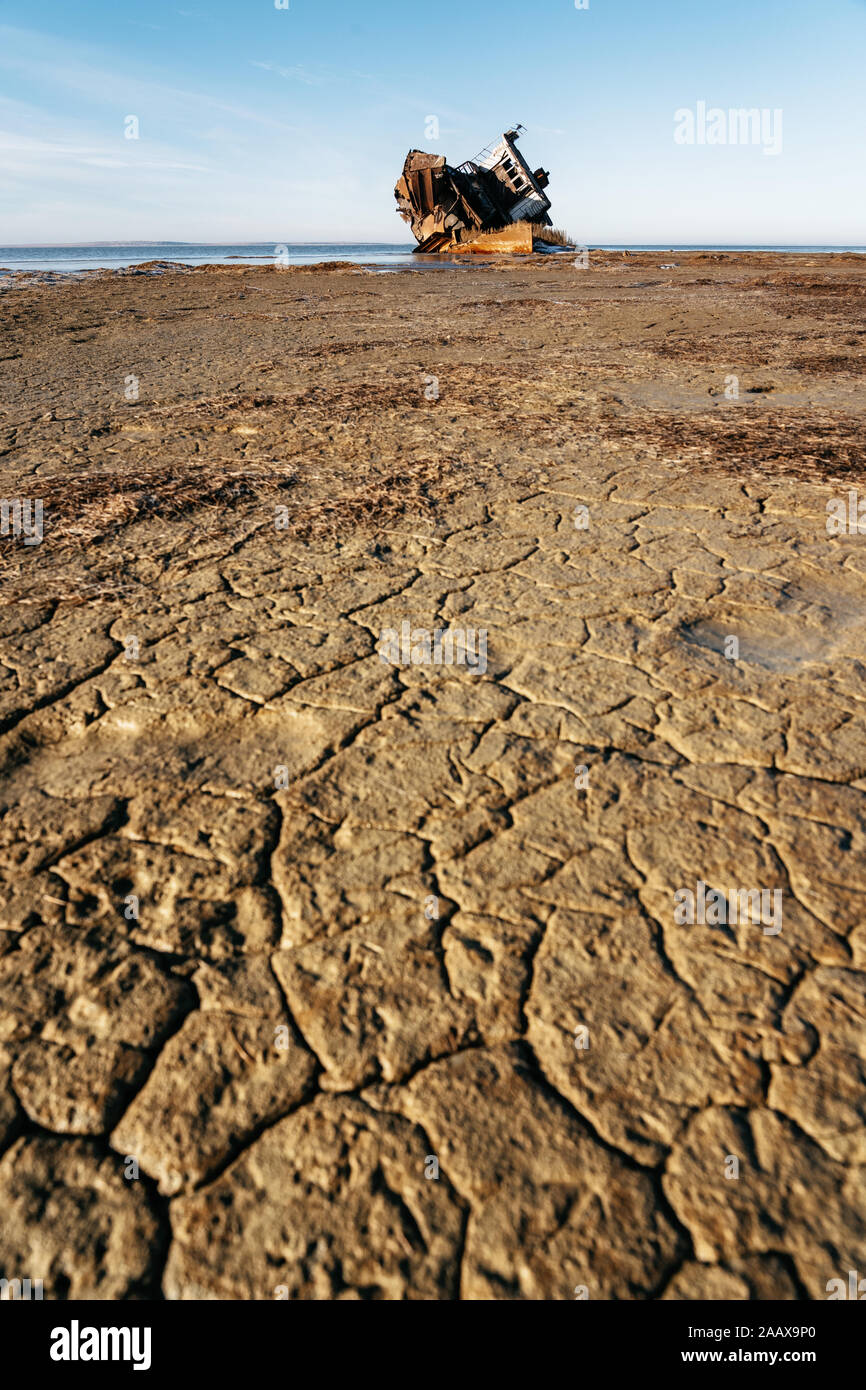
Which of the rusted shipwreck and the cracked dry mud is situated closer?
the cracked dry mud

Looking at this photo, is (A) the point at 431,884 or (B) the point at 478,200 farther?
(B) the point at 478,200

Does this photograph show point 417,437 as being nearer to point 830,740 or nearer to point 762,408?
point 762,408

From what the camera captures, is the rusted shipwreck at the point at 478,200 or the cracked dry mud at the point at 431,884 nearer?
the cracked dry mud at the point at 431,884

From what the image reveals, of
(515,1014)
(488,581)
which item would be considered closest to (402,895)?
(515,1014)

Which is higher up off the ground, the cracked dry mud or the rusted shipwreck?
the rusted shipwreck

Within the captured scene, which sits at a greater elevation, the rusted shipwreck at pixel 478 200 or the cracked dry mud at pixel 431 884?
the rusted shipwreck at pixel 478 200

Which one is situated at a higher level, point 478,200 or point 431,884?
point 478,200
